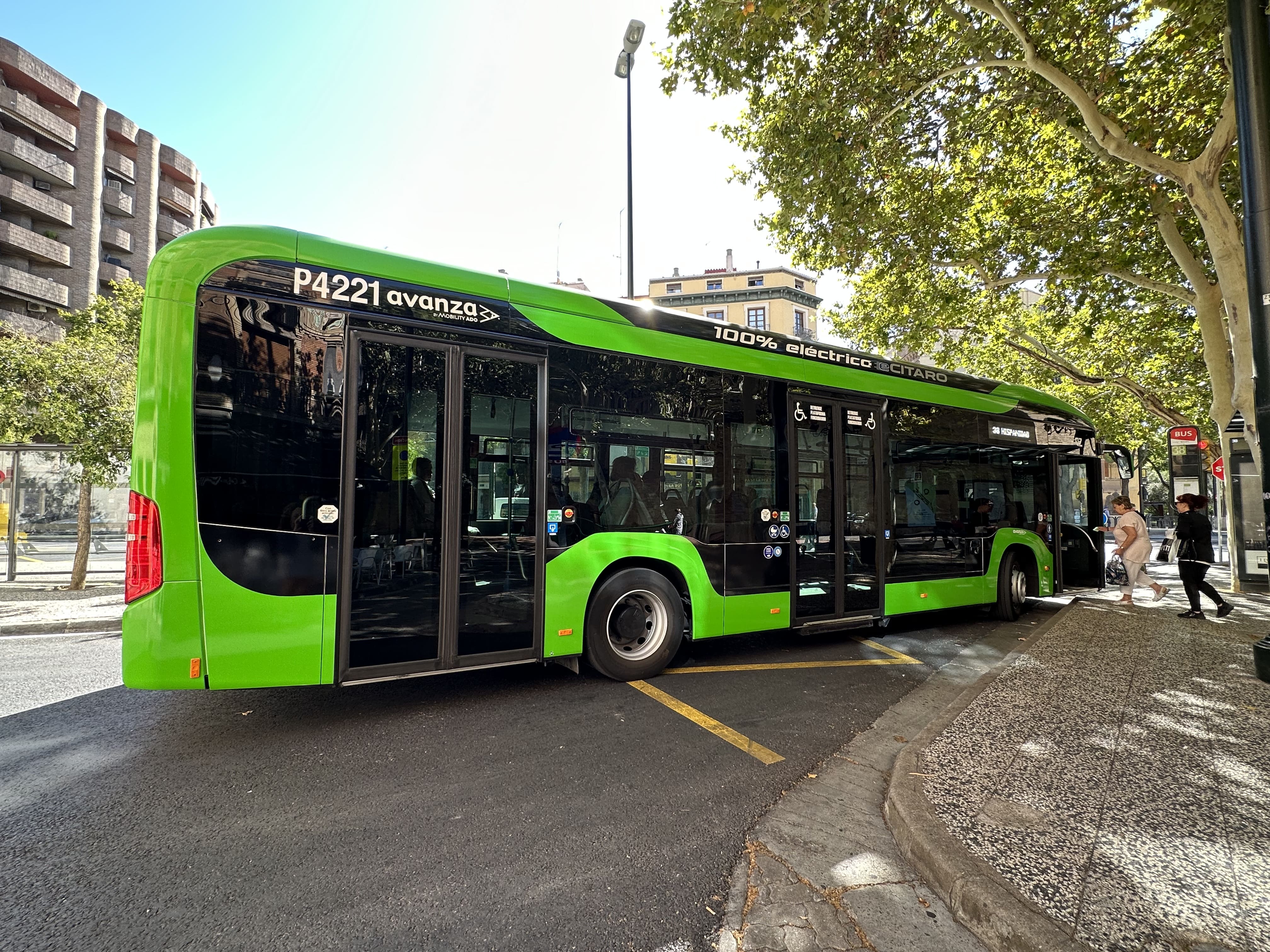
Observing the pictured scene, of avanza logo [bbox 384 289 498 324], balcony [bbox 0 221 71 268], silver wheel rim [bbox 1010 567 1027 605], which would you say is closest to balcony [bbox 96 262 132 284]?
balcony [bbox 0 221 71 268]

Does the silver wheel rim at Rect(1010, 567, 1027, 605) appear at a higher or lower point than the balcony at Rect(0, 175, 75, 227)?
lower

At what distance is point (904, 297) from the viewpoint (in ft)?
44.1

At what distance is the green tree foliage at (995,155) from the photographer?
7848mm

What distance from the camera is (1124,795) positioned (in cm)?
312

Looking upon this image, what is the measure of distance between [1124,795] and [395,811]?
3757mm

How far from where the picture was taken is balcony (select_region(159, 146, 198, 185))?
44125mm

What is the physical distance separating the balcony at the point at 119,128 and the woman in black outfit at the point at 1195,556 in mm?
57184

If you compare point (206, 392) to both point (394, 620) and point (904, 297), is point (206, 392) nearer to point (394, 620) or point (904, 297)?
point (394, 620)

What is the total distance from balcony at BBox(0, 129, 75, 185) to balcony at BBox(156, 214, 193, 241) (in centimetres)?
725

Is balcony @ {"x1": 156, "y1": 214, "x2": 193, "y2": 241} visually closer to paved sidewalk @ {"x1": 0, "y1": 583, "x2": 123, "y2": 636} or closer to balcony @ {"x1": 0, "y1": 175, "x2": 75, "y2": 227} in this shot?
balcony @ {"x1": 0, "y1": 175, "x2": 75, "y2": 227}

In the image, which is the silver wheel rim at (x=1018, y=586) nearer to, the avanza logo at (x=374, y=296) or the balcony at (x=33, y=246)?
the avanza logo at (x=374, y=296)

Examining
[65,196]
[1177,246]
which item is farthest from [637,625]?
[65,196]

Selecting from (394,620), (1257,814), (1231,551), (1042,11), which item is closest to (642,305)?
(394,620)

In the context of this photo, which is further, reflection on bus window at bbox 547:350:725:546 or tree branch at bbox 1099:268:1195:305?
tree branch at bbox 1099:268:1195:305
